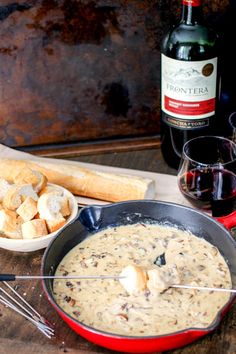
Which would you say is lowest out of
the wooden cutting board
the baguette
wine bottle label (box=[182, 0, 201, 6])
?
the wooden cutting board

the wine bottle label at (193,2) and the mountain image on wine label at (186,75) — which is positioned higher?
the wine bottle label at (193,2)

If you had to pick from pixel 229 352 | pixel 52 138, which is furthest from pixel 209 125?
pixel 229 352

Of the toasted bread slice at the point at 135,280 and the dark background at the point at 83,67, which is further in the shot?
the dark background at the point at 83,67

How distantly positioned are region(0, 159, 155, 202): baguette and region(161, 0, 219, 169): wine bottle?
Answer: 0.17 m

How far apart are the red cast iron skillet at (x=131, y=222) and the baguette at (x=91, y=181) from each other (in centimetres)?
13

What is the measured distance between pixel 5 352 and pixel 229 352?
39cm

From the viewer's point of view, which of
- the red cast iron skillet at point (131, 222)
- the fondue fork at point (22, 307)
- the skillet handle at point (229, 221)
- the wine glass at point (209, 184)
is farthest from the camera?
the wine glass at point (209, 184)

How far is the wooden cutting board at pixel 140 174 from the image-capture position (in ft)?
4.82

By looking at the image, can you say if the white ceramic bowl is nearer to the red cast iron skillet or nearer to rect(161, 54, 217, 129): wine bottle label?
the red cast iron skillet

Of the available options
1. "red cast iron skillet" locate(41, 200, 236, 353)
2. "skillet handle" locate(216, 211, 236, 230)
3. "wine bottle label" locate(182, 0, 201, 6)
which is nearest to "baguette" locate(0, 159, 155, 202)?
"red cast iron skillet" locate(41, 200, 236, 353)

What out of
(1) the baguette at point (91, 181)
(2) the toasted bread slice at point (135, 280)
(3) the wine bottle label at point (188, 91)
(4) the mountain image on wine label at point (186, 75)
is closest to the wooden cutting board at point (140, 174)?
(1) the baguette at point (91, 181)

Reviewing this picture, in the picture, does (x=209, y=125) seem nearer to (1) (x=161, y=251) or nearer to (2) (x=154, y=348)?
(1) (x=161, y=251)

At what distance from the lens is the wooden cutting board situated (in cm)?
147

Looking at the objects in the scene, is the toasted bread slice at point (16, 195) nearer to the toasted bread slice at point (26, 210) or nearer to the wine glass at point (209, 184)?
the toasted bread slice at point (26, 210)
